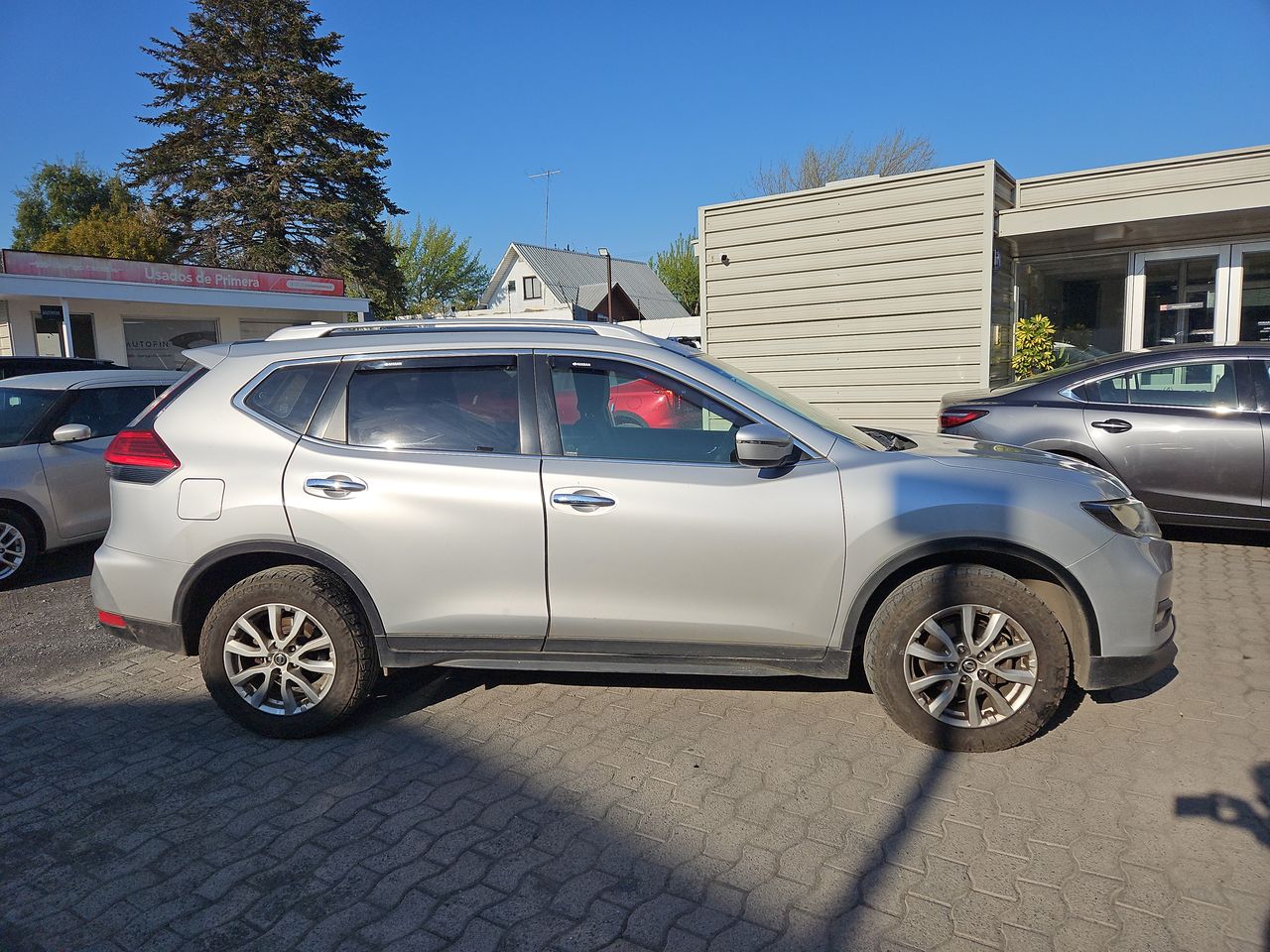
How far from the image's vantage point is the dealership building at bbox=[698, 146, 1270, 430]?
9.29m

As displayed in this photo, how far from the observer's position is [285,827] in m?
2.99

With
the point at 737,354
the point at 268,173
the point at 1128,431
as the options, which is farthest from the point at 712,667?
the point at 268,173

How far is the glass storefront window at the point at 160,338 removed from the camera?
810 inches

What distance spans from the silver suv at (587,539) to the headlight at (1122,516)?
2 centimetres

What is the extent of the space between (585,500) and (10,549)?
531 cm

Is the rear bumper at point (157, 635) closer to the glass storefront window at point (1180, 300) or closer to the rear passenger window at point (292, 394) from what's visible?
the rear passenger window at point (292, 394)

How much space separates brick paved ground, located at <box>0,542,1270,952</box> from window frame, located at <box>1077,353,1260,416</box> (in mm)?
2689

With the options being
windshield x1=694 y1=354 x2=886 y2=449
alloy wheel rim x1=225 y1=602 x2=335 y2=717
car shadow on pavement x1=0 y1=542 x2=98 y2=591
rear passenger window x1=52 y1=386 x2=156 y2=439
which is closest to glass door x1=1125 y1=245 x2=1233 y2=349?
windshield x1=694 y1=354 x2=886 y2=449

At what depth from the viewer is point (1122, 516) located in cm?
344

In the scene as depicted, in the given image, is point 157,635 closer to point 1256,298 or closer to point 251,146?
point 1256,298

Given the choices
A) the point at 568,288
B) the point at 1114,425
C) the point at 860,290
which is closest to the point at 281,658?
the point at 1114,425

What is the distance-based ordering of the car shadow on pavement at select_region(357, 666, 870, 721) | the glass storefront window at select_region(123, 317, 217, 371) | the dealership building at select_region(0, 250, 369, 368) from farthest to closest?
the glass storefront window at select_region(123, 317, 217, 371) < the dealership building at select_region(0, 250, 369, 368) < the car shadow on pavement at select_region(357, 666, 870, 721)

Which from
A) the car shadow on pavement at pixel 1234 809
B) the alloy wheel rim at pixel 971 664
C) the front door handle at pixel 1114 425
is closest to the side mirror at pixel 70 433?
the alloy wheel rim at pixel 971 664

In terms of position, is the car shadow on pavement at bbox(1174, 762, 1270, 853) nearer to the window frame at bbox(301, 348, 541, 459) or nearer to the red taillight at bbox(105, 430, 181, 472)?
the window frame at bbox(301, 348, 541, 459)
